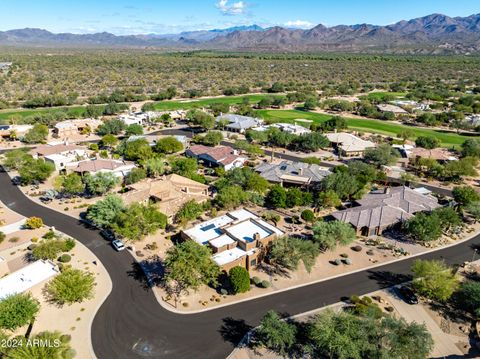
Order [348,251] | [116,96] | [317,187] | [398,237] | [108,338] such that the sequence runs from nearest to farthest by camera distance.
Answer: [108,338] < [348,251] < [398,237] < [317,187] < [116,96]

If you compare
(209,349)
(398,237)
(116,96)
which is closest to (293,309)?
(209,349)

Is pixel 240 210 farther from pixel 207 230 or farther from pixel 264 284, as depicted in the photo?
pixel 264 284

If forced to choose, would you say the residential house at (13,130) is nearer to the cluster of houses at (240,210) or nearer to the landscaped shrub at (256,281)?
the cluster of houses at (240,210)

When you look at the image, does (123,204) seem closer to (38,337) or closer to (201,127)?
(38,337)

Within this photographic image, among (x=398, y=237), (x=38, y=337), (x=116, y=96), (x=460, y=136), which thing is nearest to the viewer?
(x=38, y=337)

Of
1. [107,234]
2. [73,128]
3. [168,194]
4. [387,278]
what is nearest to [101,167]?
[168,194]

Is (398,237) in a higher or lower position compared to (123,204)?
lower

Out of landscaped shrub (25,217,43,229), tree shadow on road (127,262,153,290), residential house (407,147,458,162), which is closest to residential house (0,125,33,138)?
landscaped shrub (25,217,43,229)

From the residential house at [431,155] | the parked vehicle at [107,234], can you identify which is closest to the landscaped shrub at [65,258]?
the parked vehicle at [107,234]
